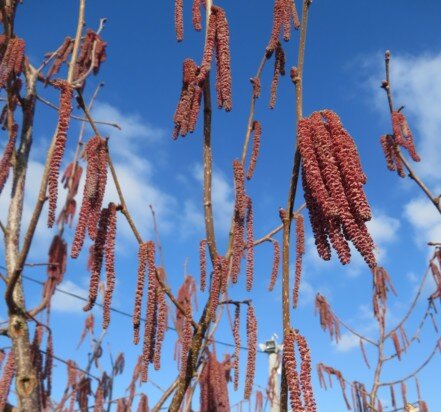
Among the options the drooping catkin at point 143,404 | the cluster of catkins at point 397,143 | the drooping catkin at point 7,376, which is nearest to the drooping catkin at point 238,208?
the cluster of catkins at point 397,143

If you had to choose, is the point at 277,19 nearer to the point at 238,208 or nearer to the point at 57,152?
the point at 238,208

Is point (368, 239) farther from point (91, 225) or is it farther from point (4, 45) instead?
point (4, 45)

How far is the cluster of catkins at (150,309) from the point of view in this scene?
1.33 meters

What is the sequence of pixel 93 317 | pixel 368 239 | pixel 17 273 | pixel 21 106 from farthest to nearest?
pixel 93 317, pixel 21 106, pixel 17 273, pixel 368 239

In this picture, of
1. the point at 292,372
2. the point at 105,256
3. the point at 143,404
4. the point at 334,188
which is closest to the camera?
the point at 292,372

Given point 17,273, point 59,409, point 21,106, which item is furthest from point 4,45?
point 59,409

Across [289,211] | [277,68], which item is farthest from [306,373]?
[277,68]

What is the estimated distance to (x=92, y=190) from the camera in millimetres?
1440

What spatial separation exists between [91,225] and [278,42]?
0.86m

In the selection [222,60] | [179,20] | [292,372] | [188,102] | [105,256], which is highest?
[179,20]

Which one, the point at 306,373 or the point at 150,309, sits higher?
the point at 150,309

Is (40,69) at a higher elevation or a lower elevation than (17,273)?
higher

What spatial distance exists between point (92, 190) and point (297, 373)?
30.7 inches

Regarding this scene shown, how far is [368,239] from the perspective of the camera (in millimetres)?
996
